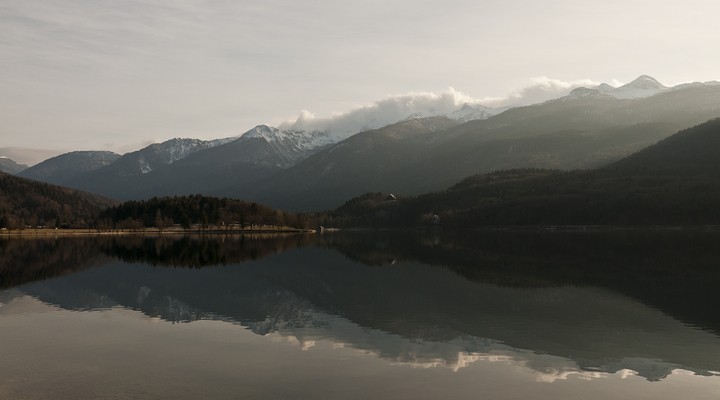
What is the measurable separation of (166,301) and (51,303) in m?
11.1

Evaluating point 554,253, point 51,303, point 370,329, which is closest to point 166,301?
point 51,303

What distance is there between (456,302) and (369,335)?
16.4 m

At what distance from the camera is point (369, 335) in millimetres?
41469

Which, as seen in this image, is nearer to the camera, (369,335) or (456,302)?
(369,335)

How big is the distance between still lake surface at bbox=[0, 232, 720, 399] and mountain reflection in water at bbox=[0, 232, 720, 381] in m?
0.24

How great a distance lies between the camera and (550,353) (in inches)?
1388

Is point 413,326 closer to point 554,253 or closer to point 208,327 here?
point 208,327

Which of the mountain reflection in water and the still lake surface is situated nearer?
the still lake surface

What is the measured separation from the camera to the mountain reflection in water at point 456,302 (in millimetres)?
Result: 35938

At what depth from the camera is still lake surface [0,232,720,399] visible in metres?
28.8

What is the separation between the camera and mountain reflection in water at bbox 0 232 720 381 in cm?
3594

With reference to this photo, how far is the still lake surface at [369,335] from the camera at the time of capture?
94.6 ft

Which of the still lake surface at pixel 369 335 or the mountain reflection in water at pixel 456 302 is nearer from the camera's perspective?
the still lake surface at pixel 369 335

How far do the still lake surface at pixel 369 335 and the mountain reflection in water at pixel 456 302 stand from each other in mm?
237
